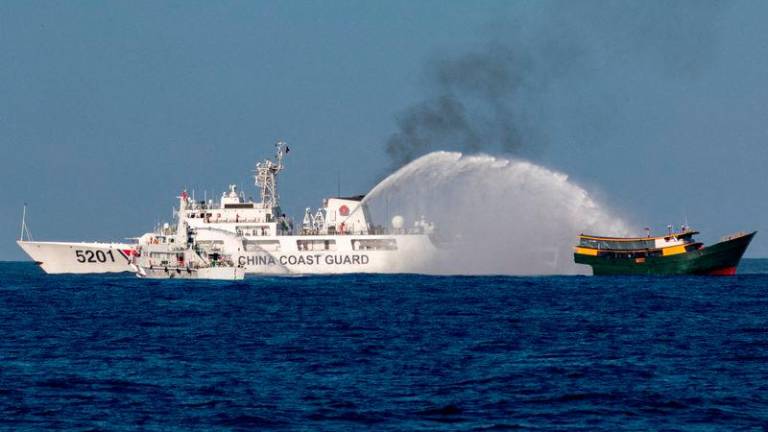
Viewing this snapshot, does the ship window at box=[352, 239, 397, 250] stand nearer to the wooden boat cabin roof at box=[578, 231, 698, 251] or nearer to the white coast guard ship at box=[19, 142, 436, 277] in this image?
the white coast guard ship at box=[19, 142, 436, 277]

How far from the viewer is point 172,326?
188ft

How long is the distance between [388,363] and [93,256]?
276ft

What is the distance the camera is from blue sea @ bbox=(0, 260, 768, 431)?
102ft

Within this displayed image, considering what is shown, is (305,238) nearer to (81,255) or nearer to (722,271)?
(81,255)

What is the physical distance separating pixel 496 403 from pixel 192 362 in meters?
14.0

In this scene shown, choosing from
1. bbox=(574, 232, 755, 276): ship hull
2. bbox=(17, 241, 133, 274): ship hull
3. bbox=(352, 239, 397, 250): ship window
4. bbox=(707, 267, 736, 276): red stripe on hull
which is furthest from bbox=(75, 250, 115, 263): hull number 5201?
bbox=(707, 267, 736, 276): red stripe on hull

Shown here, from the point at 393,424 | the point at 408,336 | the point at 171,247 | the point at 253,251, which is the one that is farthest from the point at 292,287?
the point at 393,424

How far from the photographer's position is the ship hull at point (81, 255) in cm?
11950

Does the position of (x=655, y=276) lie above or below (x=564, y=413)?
above

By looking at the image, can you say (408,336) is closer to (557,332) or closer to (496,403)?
(557,332)

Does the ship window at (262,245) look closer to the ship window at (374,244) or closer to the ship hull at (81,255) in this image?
the ship window at (374,244)

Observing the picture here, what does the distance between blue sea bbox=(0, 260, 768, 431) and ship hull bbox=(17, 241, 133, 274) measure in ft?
135

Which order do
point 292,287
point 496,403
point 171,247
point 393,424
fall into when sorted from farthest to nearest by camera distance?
1. point 171,247
2. point 292,287
3. point 496,403
4. point 393,424

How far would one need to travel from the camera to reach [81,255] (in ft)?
392
